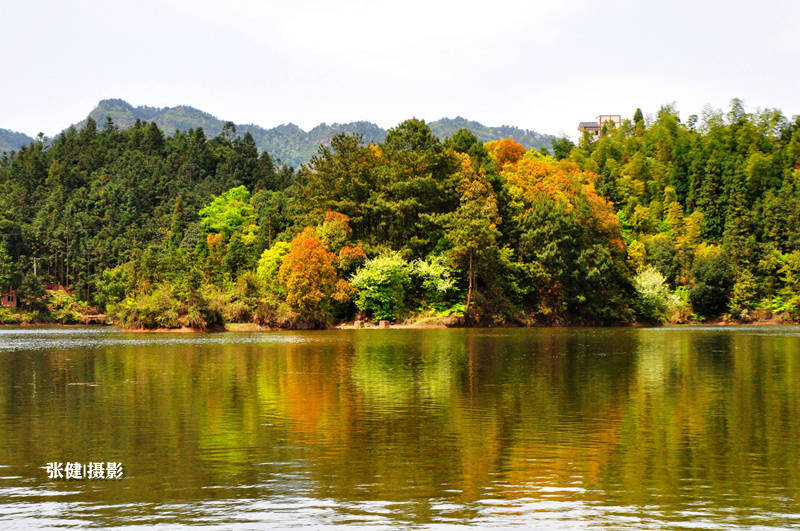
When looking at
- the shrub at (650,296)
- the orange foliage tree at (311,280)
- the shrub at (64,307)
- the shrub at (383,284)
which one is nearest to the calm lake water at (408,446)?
the orange foliage tree at (311,280)

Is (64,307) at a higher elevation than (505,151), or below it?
below

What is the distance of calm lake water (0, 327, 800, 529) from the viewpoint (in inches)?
370

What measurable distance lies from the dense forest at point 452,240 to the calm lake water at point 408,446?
4337 cm

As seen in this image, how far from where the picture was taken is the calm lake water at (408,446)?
9.39 meters

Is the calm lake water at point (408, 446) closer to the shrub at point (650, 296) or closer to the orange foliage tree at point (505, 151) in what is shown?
the shrub at point (650, 296)

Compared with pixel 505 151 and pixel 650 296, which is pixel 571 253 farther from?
pixel 505 151

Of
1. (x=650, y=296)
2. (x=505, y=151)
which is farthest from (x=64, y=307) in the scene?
(x=650, y=296)

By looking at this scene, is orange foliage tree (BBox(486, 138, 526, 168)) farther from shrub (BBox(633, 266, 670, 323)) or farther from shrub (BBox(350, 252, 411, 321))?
shrub (BBox(350, 252, 411, 321))

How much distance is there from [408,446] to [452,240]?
5893 cm

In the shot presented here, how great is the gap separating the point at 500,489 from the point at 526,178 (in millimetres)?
75247

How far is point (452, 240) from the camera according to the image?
71562mm

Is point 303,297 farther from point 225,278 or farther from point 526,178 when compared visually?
point 526,178

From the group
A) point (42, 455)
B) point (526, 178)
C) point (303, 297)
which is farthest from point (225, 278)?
point (42, 455)

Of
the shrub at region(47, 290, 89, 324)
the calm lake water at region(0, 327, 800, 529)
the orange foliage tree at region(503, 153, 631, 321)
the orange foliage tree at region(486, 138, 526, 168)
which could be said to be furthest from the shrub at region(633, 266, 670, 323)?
the shrub at region(47, 290, 89, 324)
